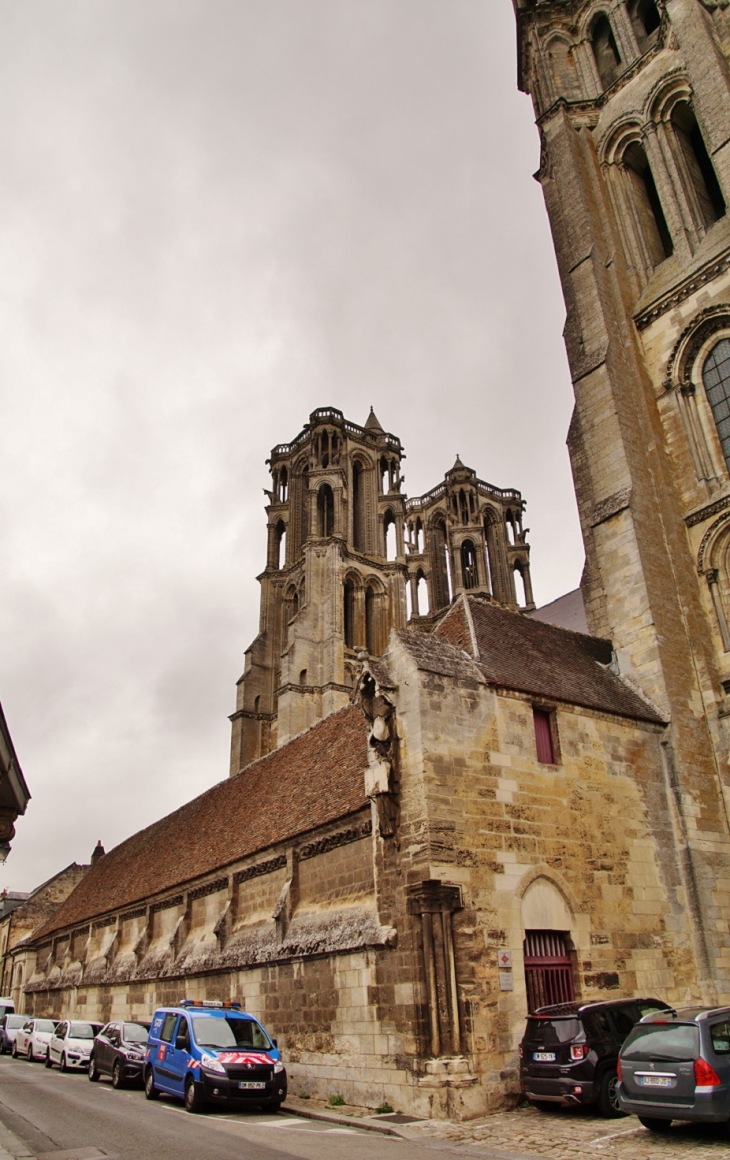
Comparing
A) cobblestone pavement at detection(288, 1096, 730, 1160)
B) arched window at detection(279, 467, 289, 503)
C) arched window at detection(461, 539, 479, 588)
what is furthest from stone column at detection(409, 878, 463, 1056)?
arched window at detection(461, 539, 479, 588)

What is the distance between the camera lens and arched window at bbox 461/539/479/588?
53750 millimetres

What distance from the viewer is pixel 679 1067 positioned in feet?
24.3

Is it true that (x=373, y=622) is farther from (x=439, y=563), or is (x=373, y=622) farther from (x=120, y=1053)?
(x=120, y=1053)

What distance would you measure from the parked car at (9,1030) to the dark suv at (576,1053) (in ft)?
68.0

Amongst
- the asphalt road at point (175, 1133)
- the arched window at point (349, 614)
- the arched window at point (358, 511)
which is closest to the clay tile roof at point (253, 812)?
the asphalt road at point (175, 1133)

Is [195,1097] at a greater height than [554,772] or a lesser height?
lesser

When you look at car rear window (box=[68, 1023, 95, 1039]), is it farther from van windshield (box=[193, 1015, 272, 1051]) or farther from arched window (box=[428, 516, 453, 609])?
arched window (box=[428, 516, 453, 609])

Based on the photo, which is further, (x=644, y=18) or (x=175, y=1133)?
(x=644, y=18)

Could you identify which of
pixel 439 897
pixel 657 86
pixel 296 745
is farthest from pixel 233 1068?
Answer: pixel 657 86

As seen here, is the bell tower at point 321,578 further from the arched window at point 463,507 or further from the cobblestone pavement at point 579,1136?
the cobblestone pavement at point 579,1136

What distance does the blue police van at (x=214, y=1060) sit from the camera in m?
10.9

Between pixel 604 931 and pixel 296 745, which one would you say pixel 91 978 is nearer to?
pixel 296 745

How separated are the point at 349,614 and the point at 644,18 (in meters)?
28.9

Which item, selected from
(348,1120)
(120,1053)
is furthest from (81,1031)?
(348,1120)
